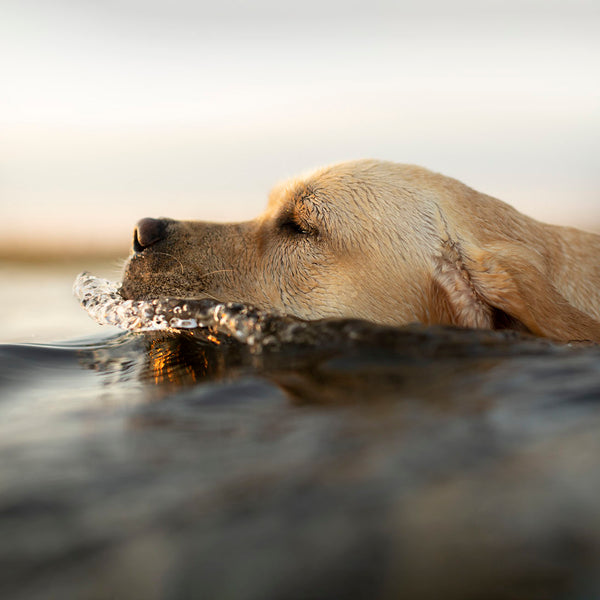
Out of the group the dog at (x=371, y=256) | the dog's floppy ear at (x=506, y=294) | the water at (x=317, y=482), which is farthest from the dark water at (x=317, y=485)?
the dog at (x=371, y=256)

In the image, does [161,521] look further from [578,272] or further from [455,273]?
[578,272]

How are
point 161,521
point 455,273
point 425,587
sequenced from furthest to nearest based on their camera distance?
1. point 455,273
2. point 161,521
3. point 425,587

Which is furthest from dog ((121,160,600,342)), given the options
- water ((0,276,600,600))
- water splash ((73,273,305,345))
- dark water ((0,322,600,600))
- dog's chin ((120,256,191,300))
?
dark water ((0,322,600,600))

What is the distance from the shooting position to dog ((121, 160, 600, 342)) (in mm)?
3393

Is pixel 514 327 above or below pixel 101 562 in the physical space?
above

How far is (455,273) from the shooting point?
3.38 m

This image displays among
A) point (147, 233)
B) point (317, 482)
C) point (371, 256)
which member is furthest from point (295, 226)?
point (317, 482)

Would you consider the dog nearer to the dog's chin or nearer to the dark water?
the dog's chin

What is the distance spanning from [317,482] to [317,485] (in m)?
0.01

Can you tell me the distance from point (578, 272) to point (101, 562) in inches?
140

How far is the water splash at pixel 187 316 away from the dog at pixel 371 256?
119 millimetres

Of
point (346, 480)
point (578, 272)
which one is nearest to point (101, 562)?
point (346, 480)

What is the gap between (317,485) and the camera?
1.25 meters

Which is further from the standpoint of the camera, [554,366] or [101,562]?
[554,366]
